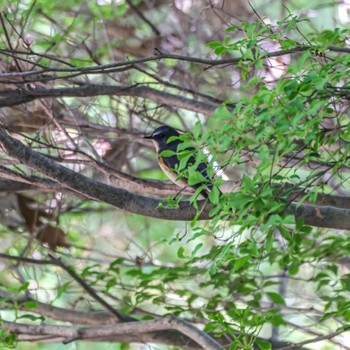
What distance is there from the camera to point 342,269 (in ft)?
23.2

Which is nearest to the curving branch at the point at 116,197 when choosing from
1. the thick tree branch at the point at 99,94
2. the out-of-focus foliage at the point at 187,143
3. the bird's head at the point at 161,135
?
the out-of-focus foliage at the point at 187,143

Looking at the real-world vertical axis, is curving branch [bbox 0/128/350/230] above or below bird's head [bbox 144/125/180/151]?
below

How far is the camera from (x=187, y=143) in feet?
9.07

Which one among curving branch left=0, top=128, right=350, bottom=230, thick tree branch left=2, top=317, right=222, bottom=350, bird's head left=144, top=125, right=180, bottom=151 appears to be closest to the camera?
curving branch left=0, top=128, right=350, bottom=230

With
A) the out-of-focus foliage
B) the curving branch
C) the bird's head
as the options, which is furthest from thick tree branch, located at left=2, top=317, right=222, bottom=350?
the bird's head

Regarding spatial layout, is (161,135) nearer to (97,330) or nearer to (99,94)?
(99,94)

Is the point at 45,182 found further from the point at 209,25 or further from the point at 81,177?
the point at 209,25

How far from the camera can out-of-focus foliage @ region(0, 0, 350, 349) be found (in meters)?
2.82

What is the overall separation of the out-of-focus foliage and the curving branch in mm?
74

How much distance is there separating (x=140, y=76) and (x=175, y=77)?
0.88m

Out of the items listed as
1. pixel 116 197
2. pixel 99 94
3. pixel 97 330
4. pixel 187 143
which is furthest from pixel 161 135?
pixel 187 143

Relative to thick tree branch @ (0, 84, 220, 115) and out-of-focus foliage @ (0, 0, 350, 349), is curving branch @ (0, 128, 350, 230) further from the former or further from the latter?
thick tree branch @ (0, 84, 220, 115)

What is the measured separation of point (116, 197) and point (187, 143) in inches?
37.5

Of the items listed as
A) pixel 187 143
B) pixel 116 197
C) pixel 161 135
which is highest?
pixel 161 135
